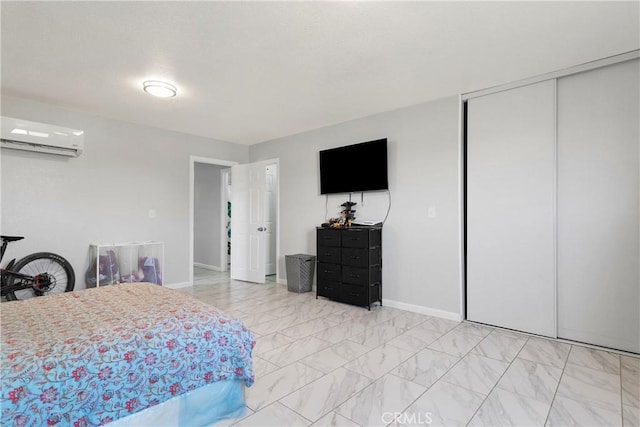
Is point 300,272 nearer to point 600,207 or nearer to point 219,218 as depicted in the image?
point 219,218

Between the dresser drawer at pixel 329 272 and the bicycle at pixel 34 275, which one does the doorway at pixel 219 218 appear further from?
the bicycle at pixel 34 275

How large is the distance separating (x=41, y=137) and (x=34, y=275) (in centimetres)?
158

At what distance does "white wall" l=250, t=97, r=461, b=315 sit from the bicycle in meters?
3.44

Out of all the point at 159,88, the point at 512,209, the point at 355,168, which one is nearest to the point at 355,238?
the point at 355,168

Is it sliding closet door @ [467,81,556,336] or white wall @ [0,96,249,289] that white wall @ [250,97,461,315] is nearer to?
sliding closet door @ [467,81,556,336]

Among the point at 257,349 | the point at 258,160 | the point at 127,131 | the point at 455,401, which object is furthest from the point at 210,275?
the point at 455,401

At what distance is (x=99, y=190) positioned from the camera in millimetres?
4359

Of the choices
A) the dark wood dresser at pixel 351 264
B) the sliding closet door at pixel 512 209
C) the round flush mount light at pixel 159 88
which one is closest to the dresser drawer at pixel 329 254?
the dark wood dresser at pixel 351 264

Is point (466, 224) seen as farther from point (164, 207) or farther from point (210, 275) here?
point (210, 275)

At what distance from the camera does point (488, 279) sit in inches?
135

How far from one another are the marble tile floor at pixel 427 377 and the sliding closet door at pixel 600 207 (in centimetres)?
28

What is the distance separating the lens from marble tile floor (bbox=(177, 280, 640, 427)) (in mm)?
1898

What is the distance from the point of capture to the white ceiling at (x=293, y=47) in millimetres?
2156
